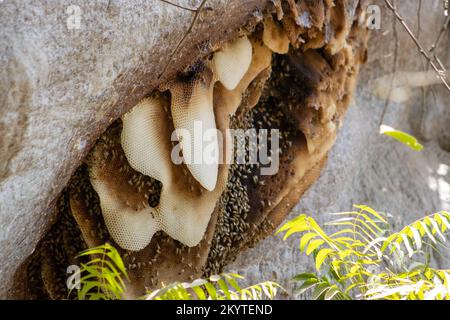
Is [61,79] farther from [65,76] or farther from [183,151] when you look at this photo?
[183,151]

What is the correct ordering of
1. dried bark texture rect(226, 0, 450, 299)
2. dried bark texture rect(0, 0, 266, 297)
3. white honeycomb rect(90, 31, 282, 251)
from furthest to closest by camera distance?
dried bark texture rect(226, 0, 450, 299)
white honeycomb rect(90, 31, 282, 251)
dried bark texture rect(0, 0, 266, 297)

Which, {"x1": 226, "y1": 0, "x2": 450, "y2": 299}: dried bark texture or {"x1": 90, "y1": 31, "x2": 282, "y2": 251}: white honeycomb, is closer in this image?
{"x1": 90, "y1": 31, "x2": 282, "y2": 251}: white honeycomb

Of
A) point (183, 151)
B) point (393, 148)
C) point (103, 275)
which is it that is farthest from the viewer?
point (393, 148)

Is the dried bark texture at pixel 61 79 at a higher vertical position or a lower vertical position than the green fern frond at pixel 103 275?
higher

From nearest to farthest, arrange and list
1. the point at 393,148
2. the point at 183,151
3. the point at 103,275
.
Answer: the point at 103,275 < the point at 183,151 < the point at 393,148

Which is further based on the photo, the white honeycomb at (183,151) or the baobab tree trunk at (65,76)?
the white honeycomb at (183,151)

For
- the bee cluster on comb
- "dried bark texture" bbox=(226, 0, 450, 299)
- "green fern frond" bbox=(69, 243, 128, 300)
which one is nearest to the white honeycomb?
the bee cluster on comb

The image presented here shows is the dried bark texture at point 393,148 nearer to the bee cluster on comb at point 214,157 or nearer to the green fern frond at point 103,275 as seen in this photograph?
the bee cluster on comb at point 214,157

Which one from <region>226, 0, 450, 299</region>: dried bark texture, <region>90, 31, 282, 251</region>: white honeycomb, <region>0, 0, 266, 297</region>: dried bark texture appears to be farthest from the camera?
<region>226, 0, 450, 299</region>: dried bark texture

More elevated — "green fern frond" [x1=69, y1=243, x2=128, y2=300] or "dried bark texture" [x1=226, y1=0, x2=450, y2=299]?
"dried bark texture" [x1=226, y1=0, x2=450, y2=299]

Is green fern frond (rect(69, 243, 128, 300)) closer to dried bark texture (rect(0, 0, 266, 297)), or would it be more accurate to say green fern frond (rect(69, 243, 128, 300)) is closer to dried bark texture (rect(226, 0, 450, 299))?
dried bark texture (rect(0, 0, 266, 297))

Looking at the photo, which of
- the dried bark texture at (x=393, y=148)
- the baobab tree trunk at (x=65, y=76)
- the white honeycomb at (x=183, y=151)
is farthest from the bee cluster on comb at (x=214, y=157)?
the dried bark texture at (x=393, y=148)

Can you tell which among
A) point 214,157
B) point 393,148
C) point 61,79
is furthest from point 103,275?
point 393,148
